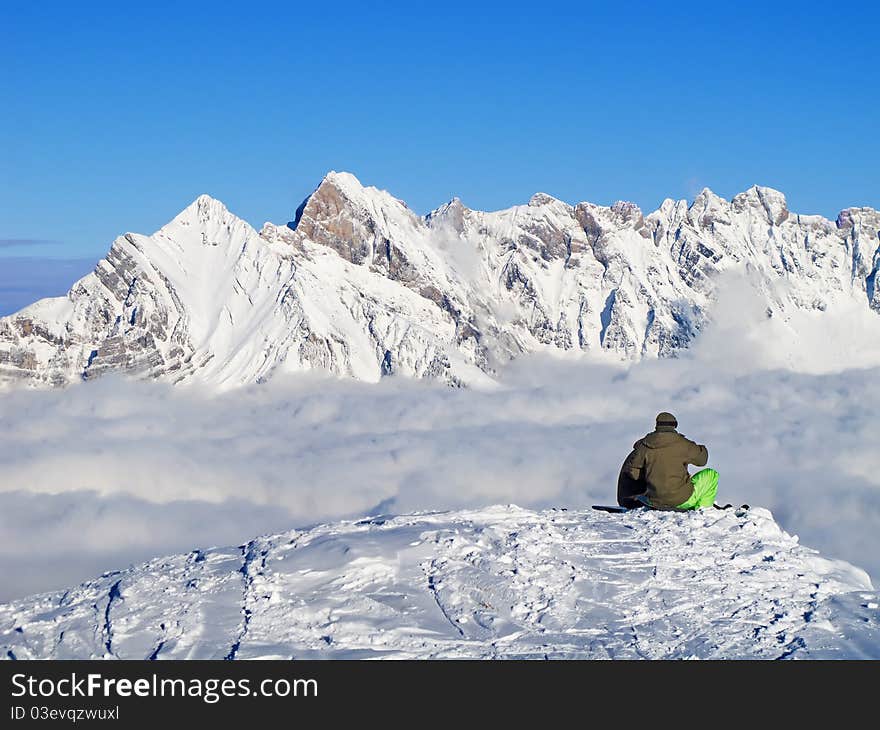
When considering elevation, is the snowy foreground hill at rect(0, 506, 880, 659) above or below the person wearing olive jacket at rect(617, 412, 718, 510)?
below

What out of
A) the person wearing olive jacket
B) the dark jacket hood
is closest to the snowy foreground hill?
the person wearing olive jacket

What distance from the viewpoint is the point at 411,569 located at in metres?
15.5

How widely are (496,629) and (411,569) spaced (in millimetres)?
2569

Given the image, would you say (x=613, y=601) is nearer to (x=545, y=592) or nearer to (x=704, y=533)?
(x=545, y=592)

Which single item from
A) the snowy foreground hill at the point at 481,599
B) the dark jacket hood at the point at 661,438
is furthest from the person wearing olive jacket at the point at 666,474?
the snowy foreground hill at the point at 481,599

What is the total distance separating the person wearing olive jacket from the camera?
704 inches

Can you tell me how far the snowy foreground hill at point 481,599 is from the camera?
12672mm

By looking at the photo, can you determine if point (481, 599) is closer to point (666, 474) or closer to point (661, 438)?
point (661, 438)

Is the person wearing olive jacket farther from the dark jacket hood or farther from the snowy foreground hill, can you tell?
the snowy foreground hill

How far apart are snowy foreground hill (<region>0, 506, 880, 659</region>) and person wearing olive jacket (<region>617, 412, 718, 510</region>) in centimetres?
73
